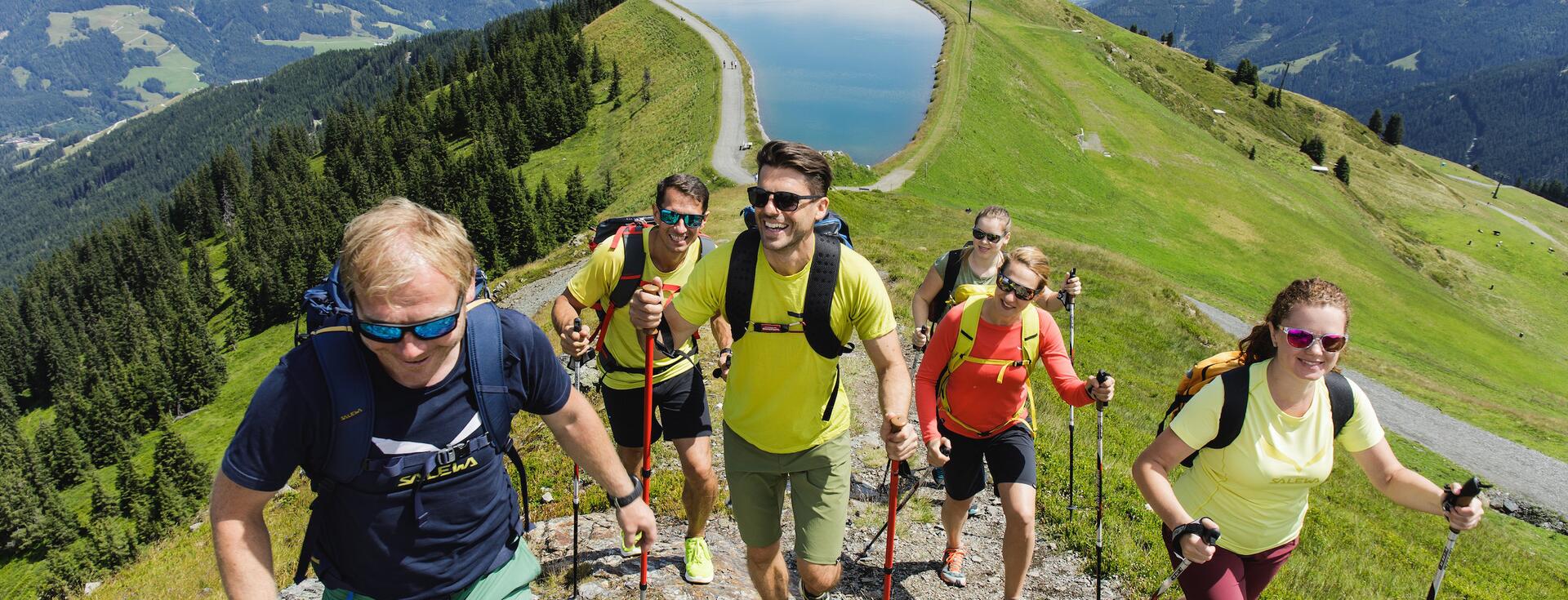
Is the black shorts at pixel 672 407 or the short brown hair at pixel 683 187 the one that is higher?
the short brown hair at pixel 683 187

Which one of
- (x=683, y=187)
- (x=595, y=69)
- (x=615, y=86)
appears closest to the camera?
(x=683, y=187)

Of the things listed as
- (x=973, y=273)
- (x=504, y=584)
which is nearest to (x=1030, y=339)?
(x=973, y=273)

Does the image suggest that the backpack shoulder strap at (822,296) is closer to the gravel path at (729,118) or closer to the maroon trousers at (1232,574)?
the maroon trousers at (1232,574)

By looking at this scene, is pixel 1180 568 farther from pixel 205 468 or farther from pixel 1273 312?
pixel 205 468

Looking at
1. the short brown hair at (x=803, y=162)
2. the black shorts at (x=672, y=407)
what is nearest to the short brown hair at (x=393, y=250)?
the short brown hair at (x=803, y=162)

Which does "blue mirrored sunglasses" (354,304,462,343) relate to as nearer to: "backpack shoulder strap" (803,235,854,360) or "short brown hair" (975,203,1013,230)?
"backpack shoulder strap" (803,235,854,360)

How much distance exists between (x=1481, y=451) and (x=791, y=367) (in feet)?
91.8

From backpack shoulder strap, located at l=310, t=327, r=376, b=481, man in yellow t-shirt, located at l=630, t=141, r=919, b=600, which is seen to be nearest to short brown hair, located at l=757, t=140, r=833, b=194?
man in yellow t-shirt, located at l=630, t=141, r=919, b=600

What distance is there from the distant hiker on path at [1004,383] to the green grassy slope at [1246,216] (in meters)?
28.6

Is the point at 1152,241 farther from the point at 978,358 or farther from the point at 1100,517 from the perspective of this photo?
the point at 978,358

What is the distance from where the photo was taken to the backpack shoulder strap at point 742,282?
4.77 meters

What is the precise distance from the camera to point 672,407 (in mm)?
6309

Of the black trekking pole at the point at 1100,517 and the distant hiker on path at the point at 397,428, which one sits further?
the black trekking pole at the point at 1100,517

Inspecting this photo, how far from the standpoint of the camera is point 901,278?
20.0 meters
